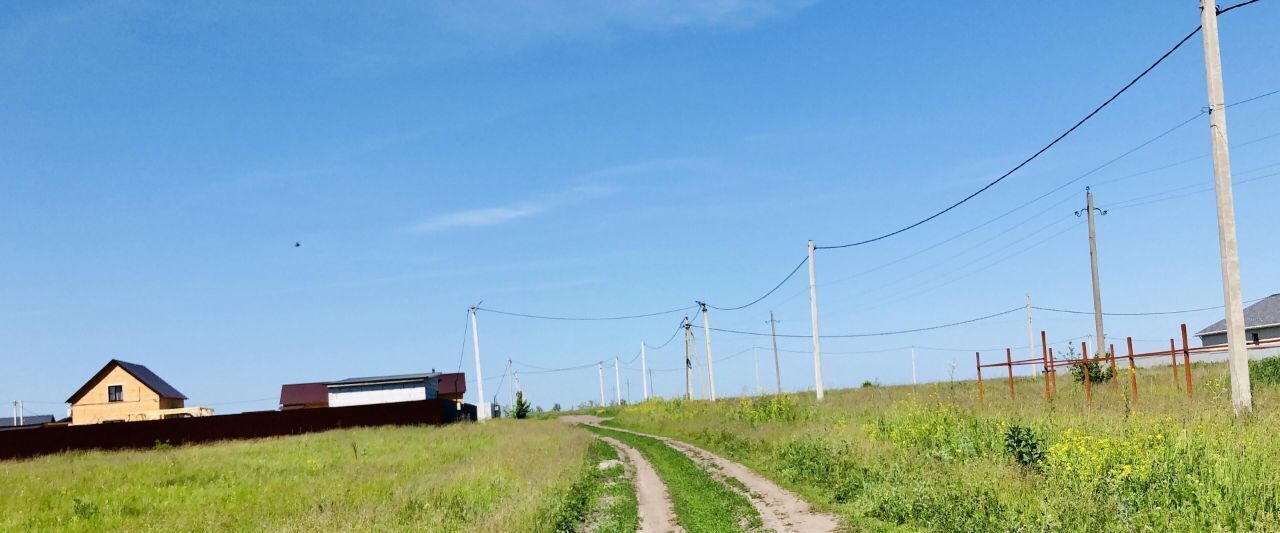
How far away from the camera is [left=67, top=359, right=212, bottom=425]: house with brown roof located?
243ft

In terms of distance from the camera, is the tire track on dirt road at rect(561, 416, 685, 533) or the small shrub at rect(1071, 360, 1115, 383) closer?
the tire track on dirt road at rect(561, 416, 685, 533)

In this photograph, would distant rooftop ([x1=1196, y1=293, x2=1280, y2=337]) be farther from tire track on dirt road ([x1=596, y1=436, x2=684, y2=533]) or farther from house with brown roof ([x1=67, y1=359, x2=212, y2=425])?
house with brown roof ([x1=67, y1=359, x2=212, y2=425])

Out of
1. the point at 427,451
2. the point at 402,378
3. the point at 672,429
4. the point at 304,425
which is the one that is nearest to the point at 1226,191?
the point at 427,451

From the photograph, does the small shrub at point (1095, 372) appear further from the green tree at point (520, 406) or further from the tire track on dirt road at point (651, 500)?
the green tree at point (520, 406)

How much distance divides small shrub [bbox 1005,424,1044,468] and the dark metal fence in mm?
39727

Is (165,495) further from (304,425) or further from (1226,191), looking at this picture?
A: (304,425)

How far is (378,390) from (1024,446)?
2419 inches

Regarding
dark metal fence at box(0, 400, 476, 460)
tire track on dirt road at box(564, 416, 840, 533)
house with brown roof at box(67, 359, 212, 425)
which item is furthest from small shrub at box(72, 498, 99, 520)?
house with brown roof at box(67, 359, 212, 425)

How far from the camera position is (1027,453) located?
628 inches

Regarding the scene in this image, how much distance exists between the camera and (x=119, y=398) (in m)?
75.5

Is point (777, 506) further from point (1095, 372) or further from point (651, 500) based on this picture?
point (1095, 372)

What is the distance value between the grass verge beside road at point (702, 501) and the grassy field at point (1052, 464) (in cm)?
137

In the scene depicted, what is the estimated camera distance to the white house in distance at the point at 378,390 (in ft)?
232

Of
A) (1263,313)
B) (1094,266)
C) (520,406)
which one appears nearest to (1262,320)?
Result: (1263,313)
